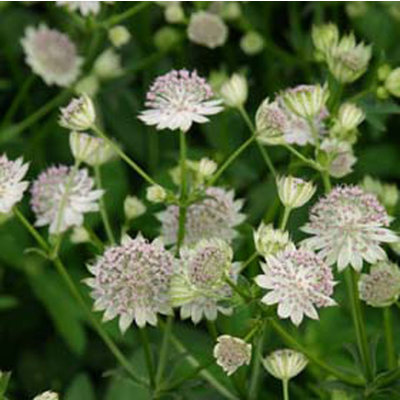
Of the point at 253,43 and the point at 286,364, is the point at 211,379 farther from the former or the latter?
the point at 253,43

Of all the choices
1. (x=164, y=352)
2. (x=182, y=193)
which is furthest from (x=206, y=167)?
(x=164, y=352)

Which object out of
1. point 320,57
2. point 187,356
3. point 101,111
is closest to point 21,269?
point 101,111

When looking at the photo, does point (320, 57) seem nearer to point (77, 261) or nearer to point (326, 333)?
point (326, 333)

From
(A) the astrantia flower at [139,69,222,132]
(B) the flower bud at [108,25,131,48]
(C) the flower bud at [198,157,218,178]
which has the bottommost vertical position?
(B) the flower bud at [108,25,131,48]

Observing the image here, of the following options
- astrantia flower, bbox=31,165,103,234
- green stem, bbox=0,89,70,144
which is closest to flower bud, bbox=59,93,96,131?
astrantia flower, bbox=31,165,103,234

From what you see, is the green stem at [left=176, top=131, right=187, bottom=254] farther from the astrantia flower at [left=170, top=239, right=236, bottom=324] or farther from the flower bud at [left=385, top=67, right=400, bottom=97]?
the flower bud at [left=385, top=67, right=400, bottom=97]
